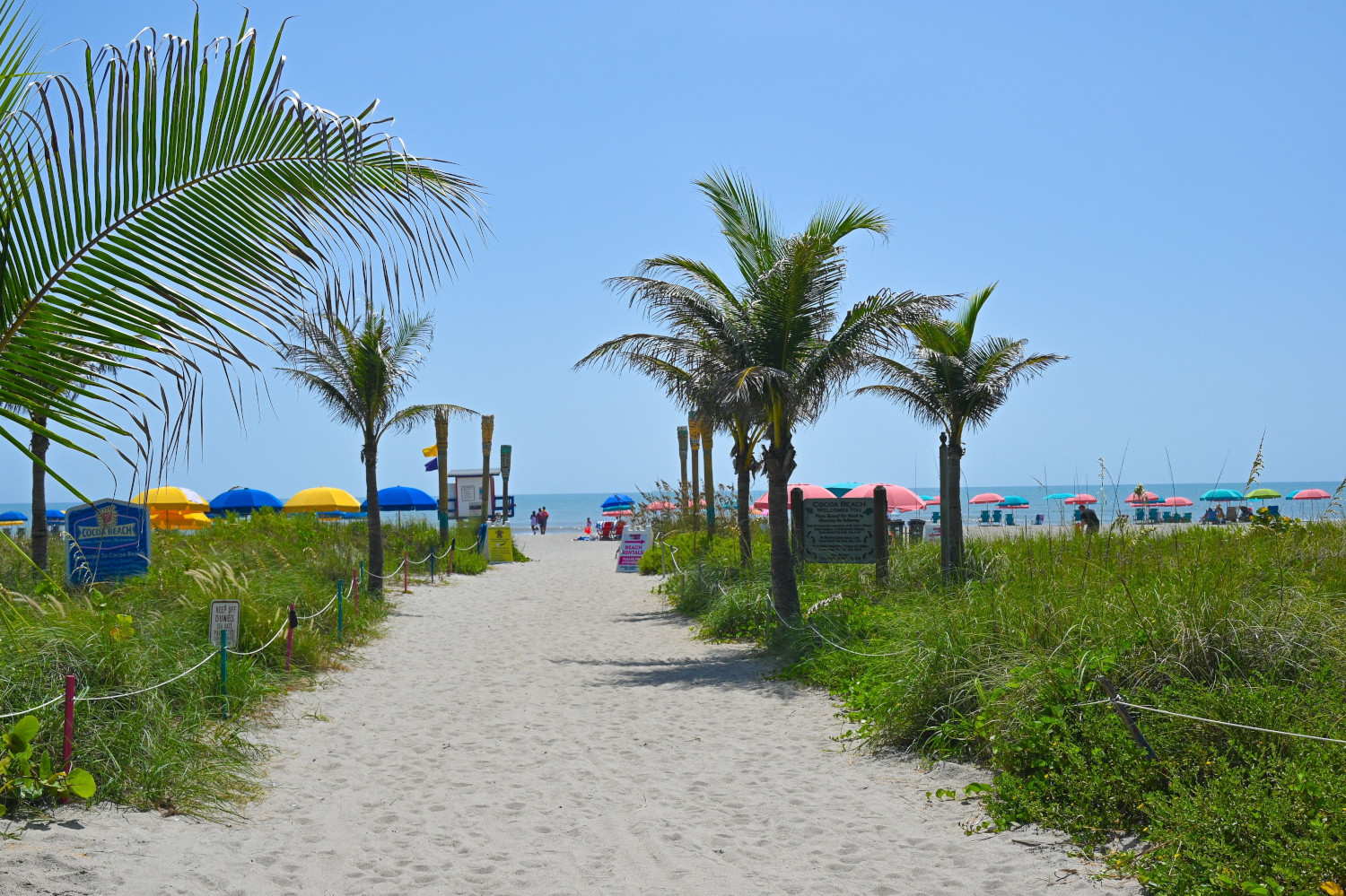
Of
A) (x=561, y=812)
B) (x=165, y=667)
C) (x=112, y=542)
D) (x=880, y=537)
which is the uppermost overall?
(x=112, y=542)

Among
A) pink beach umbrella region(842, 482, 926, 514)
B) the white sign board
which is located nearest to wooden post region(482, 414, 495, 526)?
pink beach umbrella region(842, 482, 926, 514)

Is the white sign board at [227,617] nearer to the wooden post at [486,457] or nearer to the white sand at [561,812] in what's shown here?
the white sand at [561,812]

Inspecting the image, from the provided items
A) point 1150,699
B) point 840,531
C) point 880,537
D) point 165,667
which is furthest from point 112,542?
point 1150,699

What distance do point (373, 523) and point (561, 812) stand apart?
1255 cm

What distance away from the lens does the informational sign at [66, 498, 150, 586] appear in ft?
39.0

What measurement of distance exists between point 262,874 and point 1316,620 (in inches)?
253

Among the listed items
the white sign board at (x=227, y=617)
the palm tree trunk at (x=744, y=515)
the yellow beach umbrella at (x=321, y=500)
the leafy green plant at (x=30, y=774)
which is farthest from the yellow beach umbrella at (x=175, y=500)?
the leafy green plant at (x=30, y=774)

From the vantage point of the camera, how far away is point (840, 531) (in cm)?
1290

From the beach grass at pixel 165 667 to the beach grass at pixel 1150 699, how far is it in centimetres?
462

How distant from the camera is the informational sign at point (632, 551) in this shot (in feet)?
80.1

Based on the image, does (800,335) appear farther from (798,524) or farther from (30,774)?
(30,774)

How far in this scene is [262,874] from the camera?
15.3 feet

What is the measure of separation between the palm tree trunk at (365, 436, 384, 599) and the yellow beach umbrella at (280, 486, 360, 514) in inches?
579

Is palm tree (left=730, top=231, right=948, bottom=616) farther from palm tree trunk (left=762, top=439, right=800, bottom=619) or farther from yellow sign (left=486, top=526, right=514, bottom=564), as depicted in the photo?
yellow sign (left=486, top=526, right=514, bottom=564)
